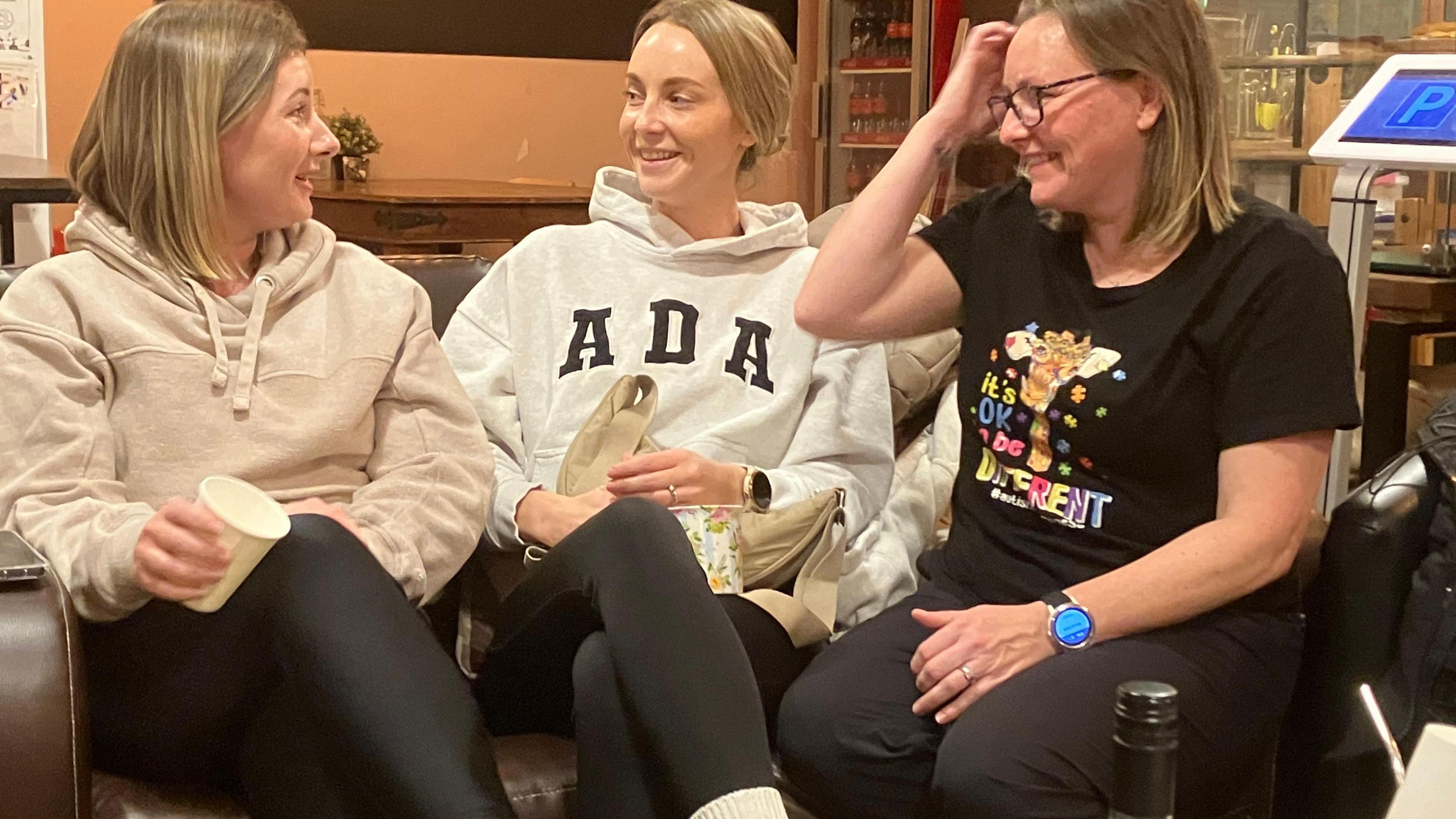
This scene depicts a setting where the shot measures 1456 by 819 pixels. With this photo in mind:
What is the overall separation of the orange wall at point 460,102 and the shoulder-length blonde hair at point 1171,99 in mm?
4058

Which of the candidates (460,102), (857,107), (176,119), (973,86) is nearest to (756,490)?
(973,86)

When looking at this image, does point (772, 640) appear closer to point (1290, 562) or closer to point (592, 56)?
point (1290, 562)

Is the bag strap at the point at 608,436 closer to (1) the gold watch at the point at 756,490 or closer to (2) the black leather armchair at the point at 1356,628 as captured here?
(1) the gold watch at the point at 756,490

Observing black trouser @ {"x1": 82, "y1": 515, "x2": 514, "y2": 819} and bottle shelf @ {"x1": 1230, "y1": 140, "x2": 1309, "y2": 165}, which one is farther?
bottle shelf @ {"x1": 1230, "y1": 140, "x2": 1309, "y2": 165}

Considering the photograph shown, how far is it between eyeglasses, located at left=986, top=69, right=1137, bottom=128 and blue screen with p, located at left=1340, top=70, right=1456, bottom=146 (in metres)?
0.71

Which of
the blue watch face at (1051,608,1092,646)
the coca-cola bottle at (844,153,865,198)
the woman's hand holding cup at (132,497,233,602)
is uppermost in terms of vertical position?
the coca-cola bottle at (844,153,865,198)

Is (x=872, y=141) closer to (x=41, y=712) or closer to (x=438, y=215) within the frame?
(x=438, y=215)

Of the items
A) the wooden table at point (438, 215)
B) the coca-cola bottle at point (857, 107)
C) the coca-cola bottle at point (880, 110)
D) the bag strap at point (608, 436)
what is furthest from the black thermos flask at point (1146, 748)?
the coca-cola bottle at point (857, 107)

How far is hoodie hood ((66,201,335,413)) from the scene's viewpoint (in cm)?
166

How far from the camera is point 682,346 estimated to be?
2051mm

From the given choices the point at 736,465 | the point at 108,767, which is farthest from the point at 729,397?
the point at 108,767

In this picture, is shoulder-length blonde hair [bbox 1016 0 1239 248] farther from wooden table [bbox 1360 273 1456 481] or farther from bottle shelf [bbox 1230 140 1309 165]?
bottle shelf [bbox 1230 140 1309 165]

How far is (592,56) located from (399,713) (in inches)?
220

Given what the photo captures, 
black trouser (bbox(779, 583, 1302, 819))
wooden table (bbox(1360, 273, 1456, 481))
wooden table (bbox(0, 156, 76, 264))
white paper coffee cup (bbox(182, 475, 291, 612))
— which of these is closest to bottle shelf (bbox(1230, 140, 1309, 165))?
wooden table (bbox(1360, 273, 1456, 481))
